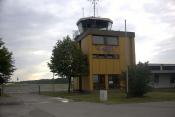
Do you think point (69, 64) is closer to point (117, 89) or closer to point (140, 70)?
point (117, 89)

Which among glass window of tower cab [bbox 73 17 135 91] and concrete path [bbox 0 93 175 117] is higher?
glass window of tower cab [bbox 73 17 135 91]

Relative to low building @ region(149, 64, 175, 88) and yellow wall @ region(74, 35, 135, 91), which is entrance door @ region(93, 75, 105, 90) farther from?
low building @ region(149, 64, 175, 88)

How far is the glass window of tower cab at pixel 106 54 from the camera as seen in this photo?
203ft

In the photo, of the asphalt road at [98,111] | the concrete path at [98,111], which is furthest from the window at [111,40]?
the concrete path at [98,111]

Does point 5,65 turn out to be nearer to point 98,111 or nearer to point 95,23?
point 95,23

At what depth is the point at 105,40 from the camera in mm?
63000

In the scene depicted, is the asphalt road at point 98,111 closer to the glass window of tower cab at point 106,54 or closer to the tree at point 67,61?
the tree at point 67,61

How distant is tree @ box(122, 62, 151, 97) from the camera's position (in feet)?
126

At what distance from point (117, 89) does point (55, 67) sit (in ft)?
35.4

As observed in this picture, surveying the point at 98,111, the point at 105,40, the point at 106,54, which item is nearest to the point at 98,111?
the point at 98,111

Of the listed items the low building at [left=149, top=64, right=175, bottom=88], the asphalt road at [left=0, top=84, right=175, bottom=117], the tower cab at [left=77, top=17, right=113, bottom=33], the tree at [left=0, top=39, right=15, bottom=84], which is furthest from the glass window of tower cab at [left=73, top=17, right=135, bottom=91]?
the asphalt road at [left=0, top=84, right=175, bottom=117]

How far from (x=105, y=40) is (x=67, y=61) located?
24.9 ft

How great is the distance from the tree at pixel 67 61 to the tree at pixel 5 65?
840 cm

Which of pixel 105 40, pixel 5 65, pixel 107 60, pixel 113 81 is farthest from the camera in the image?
pixel 113 81
